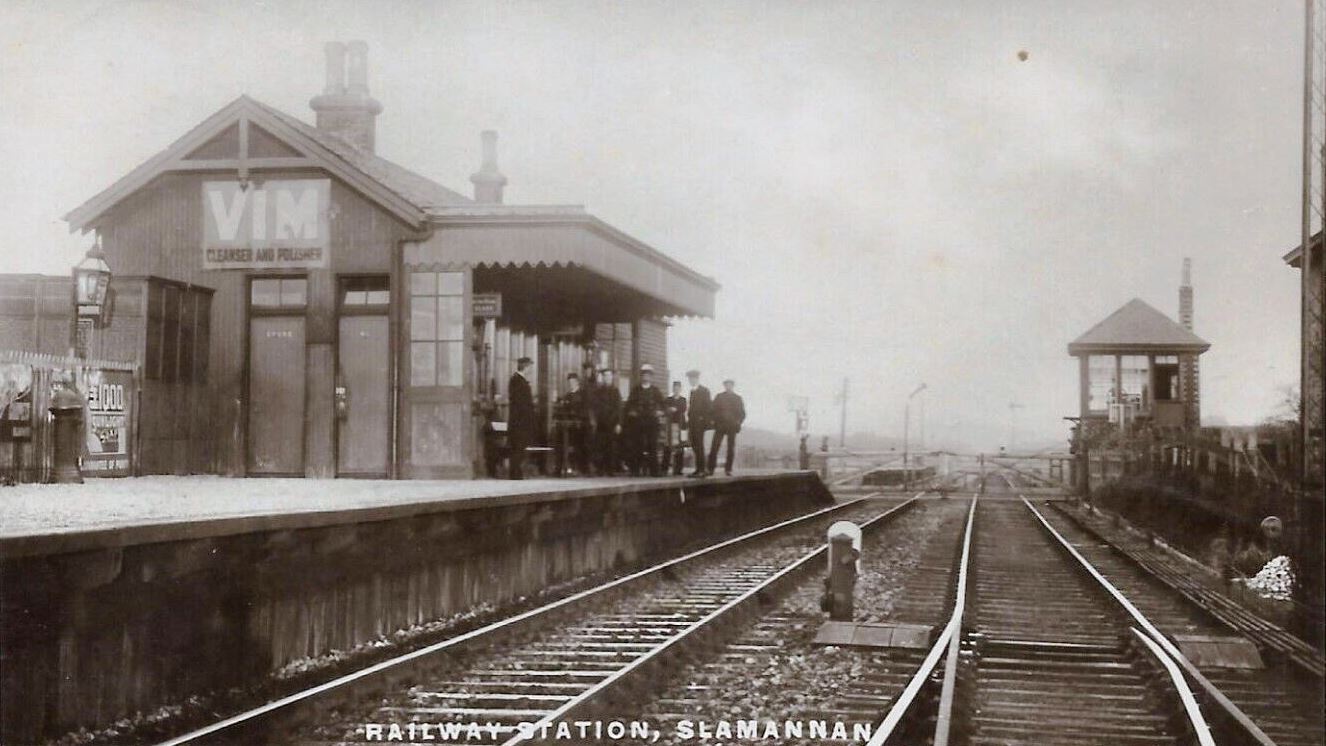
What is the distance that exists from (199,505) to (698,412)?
10.7 meters

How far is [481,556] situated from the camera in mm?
10227

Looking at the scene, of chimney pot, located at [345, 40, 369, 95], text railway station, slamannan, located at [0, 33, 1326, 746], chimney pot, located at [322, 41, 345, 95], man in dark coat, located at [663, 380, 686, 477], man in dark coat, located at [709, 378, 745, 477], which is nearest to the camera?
text railway station, slamannan, located at [0, 33, 1326, 746]

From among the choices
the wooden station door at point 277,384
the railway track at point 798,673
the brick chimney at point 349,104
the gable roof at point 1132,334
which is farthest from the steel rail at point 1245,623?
the gable roof at point 1132,334

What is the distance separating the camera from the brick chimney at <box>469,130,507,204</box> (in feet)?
91.0

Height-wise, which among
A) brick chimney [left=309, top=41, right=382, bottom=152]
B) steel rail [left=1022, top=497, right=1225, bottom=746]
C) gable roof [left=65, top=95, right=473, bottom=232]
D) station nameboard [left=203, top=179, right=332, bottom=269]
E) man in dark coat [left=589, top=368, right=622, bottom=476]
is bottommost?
steel rail [left=1022, top=497, right=1225, bottom=746]

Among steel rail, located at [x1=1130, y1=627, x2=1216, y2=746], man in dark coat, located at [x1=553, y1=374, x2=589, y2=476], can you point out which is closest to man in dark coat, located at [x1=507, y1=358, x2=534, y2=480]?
man in dark coat, located at [x1=553, y1=374, x2=589, y2=476]

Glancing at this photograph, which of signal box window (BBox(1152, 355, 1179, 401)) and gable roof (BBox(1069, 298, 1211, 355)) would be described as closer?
gable roof (BBox(1069, 298, 1211, 355))

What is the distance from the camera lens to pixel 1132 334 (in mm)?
31297

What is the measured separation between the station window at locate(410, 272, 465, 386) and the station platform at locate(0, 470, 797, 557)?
49.2 inches

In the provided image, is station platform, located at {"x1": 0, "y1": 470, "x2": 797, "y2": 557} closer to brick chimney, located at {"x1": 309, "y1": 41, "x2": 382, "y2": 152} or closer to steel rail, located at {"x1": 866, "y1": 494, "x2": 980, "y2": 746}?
steel rail, located at {"x1": 866, "y1": 494, "x2": 980, "y2": 746}

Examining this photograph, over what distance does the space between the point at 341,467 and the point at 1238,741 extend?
1104cm

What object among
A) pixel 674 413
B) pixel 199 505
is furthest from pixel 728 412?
pixel 199 505

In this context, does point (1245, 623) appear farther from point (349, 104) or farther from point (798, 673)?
point (349, 104)

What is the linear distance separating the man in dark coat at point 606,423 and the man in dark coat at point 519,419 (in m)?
2.73
